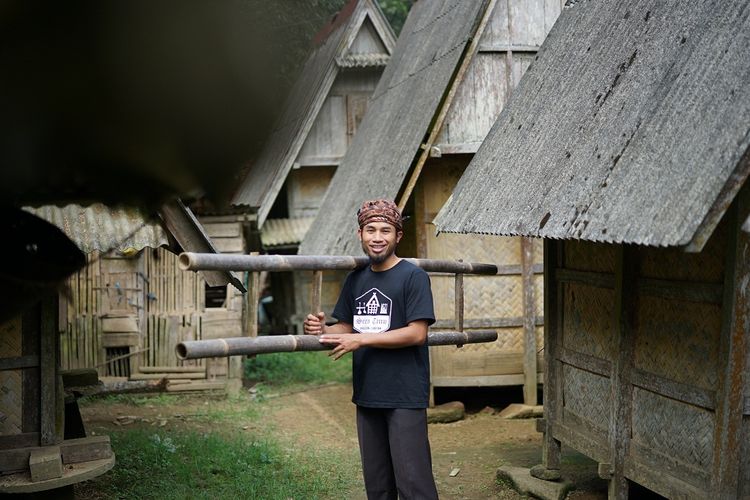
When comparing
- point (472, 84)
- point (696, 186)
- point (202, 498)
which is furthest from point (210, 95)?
point (472, 84)

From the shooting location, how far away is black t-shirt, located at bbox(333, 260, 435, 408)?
4164 millimetres

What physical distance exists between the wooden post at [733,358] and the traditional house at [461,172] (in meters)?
4.57

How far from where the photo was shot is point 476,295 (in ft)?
30.8

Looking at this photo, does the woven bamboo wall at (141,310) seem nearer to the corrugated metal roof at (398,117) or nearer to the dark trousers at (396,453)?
the corrugated metal roof at (398,117)

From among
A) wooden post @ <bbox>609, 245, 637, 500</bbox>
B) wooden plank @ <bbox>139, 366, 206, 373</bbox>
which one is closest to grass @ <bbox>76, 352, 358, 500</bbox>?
wooden plank @ <bbox>139, 366, 206, 373</bbox>

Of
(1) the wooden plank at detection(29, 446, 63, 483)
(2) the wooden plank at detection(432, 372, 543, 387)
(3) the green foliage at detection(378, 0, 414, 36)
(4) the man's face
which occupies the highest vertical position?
(3) the green foliage at detection(378, 0, 414, 36)

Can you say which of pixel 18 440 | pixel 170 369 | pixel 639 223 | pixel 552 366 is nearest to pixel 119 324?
pixel 170 369

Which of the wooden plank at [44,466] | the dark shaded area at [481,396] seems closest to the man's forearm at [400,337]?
the wooden plank at [44,466]

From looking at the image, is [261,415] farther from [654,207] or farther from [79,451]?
[654,207]

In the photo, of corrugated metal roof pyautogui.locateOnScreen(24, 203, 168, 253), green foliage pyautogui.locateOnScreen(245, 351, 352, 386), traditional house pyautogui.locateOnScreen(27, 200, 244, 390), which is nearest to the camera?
corrugated metal roof pyautogui.locateOnScreen(24, 203, 168, 253)

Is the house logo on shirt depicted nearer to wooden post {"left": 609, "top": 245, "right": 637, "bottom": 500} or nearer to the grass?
wooden post {"left": 609, "top": 245, "right": 637, "bottom": 500}

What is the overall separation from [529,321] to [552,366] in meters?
3.16

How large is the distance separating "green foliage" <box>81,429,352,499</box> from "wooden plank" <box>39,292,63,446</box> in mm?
1159

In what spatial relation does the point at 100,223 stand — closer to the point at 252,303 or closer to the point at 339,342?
the point at 252,303
